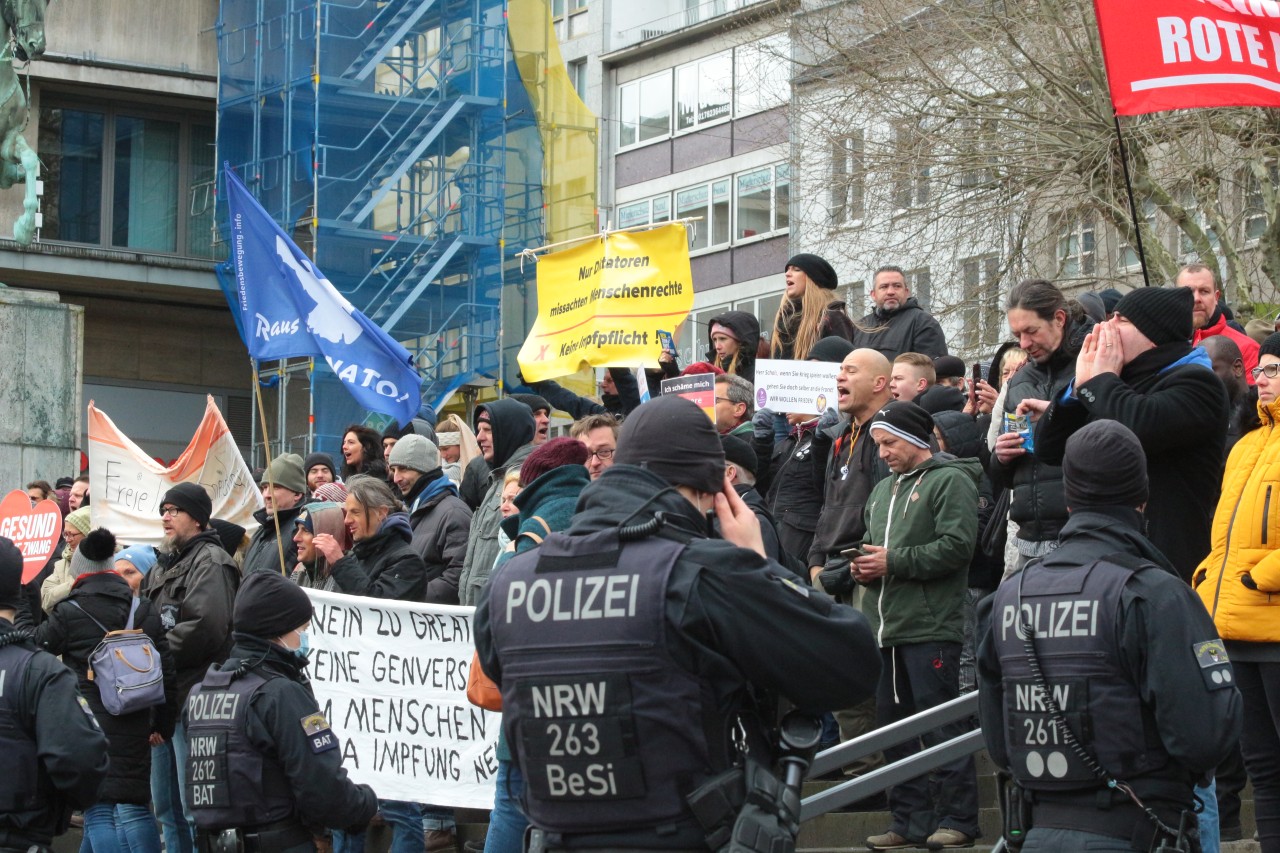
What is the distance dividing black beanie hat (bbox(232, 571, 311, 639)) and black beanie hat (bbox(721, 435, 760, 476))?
86.3 inches

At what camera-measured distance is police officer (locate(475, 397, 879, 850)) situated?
5.01 meters

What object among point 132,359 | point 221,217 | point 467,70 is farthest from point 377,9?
point 132,359

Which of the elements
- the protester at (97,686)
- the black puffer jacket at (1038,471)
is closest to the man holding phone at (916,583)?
the black puffer jacket at (1038,471)

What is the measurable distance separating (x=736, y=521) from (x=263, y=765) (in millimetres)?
3129

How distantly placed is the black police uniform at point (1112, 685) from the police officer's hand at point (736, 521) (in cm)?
104

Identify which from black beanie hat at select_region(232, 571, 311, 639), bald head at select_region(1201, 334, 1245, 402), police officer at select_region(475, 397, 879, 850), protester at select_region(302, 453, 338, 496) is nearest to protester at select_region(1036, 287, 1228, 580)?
bald head at select_region(1201, 334, 1245, 402)

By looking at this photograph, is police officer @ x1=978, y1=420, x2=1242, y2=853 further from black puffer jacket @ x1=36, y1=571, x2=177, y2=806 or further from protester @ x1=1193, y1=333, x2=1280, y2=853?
black puffer jacket @ x1=36, y1=571, x2=177, y2=806

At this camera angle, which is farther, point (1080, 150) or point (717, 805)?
point (1080, 150)

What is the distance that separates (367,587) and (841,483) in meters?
2.50

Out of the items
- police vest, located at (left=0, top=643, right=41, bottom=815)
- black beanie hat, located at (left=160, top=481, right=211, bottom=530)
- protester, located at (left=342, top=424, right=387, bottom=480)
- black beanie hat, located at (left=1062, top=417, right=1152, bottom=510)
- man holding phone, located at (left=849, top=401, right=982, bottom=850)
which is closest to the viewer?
black beanie hat, located at (left=1062, top=417, right=1152, bottom=510)

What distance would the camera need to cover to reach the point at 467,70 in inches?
1423

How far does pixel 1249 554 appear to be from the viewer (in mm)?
7223

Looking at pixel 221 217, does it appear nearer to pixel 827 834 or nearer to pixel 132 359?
pixel 132 359

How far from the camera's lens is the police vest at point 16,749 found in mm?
7500
